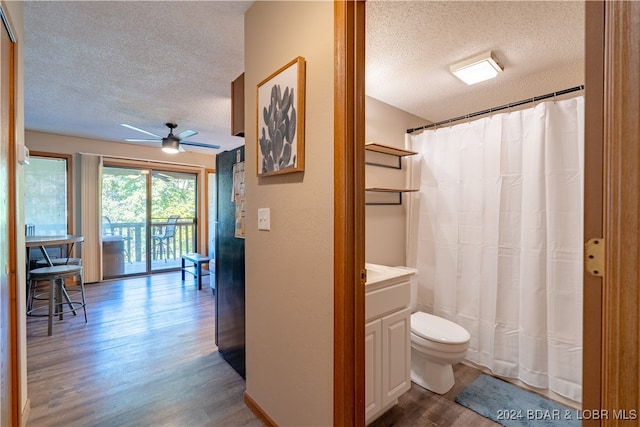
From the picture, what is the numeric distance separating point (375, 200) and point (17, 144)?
7.97 ft

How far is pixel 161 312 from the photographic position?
11.2ft

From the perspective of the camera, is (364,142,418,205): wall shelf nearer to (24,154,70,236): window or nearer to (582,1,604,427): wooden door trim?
(582,1,604,427): wooden door trim

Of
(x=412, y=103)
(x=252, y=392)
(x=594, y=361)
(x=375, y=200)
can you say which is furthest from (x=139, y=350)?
(x=412, y=103)

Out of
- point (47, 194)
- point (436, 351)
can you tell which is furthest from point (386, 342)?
point (47, 194)

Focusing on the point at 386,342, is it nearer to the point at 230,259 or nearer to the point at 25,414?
the point at 230,259

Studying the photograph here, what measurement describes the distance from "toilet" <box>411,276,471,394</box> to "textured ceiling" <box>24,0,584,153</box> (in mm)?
1958

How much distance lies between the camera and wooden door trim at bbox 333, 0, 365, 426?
1.14 meters

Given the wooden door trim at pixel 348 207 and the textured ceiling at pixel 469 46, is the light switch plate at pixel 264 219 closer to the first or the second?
the wooden door trim at pixel 348 207

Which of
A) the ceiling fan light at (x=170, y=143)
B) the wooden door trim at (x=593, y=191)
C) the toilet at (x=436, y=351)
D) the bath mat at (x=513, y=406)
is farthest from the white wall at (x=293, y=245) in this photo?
the ceiling fan light at (x=170, y=143)

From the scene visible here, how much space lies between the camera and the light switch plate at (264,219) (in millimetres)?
1566

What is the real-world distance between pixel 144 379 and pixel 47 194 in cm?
404

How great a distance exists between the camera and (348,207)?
3.79ft

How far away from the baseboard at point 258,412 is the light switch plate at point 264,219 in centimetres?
107

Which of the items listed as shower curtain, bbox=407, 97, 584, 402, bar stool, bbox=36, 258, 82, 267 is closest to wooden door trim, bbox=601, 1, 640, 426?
shower curtain, bbox=407, 97, 584, 402
